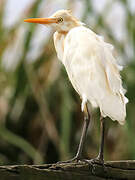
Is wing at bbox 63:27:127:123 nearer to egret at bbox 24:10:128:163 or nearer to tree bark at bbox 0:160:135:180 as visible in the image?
egret at bbox 24:10:128:163

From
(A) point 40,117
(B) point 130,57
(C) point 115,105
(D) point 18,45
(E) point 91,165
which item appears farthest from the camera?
(A) point 40,117

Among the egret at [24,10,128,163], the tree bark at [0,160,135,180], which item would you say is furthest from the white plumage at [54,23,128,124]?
the tree bark at [0,160,135,180]

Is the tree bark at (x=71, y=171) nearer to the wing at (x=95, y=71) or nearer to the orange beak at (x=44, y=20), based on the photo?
the wing at (x=95, y=71)

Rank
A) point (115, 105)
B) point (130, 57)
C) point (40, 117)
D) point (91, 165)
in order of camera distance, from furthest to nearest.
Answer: point (40, 117) < point (130, 57) < point (115, 105) < point (91, 165)

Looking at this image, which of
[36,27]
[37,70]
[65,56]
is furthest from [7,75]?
[65,56]

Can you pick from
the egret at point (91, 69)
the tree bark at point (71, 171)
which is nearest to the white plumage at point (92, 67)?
the egret at point (91, 69)

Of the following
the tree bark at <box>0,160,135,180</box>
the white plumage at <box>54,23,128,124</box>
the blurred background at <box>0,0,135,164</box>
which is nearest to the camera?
the tree bark at <box>0,160,135,180</box>

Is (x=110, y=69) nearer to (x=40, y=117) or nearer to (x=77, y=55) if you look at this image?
(x=77, y=55)

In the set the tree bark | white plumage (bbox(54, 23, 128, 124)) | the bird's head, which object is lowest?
the tree bark

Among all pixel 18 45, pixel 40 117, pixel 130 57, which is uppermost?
pixel 18 45
